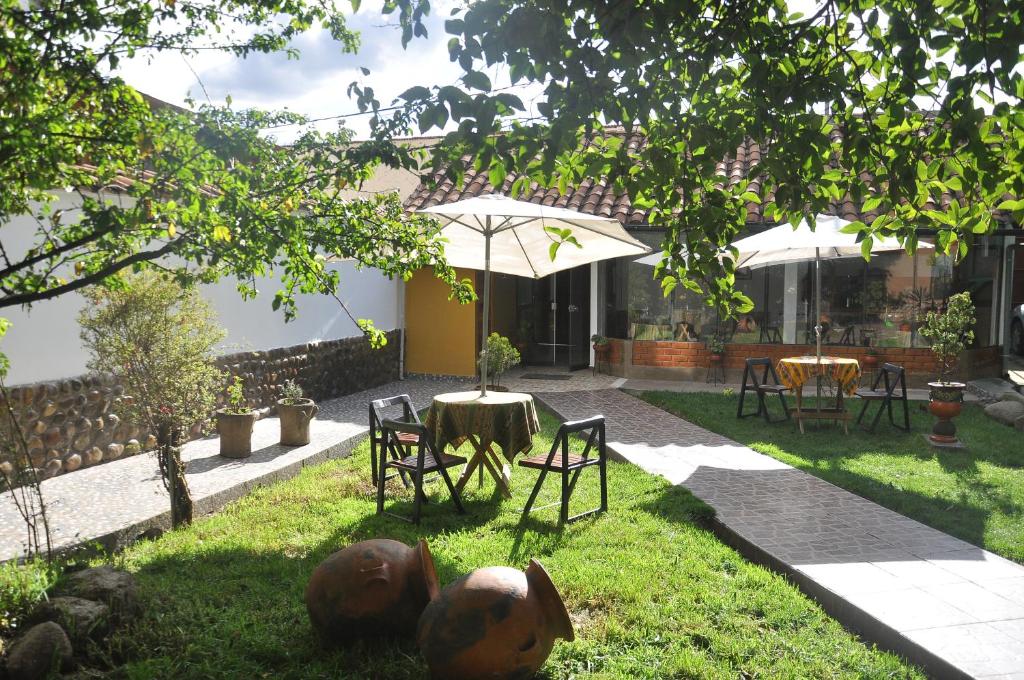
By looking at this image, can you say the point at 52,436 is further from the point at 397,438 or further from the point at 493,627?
the point at 493,627

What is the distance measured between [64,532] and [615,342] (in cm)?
1180

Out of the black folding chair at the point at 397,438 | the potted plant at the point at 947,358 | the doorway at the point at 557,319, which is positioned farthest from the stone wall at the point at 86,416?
the potted plant at the point at 947,358

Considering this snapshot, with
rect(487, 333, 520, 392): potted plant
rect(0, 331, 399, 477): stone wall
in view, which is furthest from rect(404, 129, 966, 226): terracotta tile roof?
rect(0, 331, 399, 477): stone wall

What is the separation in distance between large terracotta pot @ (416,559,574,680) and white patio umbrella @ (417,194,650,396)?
3.47 meters

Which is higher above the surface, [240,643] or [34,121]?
[34,121]

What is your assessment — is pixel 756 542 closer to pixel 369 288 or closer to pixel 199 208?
pixel 199 208

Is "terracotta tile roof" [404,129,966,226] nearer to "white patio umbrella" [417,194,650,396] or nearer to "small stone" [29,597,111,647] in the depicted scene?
"white patio umbrella" [417,194,650,396]

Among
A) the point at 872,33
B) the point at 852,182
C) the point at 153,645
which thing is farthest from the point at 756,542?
the point at 153,645

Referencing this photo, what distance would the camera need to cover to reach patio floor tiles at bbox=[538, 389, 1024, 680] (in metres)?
4.12

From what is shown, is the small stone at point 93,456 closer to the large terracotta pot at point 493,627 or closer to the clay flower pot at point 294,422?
the clay flower pot at point 294,422

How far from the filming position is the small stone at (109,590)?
13.6 ft

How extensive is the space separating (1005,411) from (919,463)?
358 cm

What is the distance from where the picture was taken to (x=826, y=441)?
9.65 m

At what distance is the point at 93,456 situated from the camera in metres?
7.67
